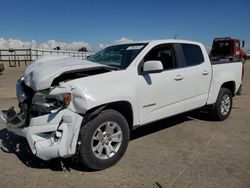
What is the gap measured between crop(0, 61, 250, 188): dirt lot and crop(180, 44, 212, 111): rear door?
2.17 ft

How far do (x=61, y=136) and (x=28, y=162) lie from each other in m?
1.07

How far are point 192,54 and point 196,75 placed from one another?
1.53 feet

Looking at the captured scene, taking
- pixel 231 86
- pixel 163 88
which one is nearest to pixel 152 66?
pixel 163 88

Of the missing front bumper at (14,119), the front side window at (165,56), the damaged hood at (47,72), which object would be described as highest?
the front side window at (165,56)

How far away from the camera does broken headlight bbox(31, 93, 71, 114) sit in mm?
3680

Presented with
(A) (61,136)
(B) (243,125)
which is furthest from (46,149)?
(B) (243,125)

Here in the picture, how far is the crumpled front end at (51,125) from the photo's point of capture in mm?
3621

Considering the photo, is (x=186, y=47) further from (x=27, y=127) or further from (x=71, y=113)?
(x=27, y=127)

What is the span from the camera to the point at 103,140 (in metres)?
4.03

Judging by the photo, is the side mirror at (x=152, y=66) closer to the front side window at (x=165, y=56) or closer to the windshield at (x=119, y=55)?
the windshield at (x=119, y=55)

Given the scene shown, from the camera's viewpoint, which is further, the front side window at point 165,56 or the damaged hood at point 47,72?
the front side window at point 165,56

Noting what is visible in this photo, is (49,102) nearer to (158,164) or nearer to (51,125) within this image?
(51,125)

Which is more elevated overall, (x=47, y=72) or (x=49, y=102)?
(x=47, y=72)

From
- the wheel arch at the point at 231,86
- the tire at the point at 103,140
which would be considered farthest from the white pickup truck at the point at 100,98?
the wheel arch at the point at 231,86
